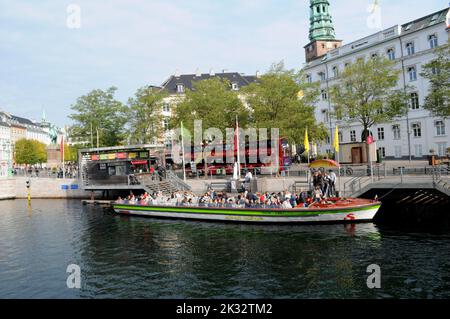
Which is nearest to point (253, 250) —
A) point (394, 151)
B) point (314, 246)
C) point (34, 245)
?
point (314, 246)

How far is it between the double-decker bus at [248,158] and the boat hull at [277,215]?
9958 mm

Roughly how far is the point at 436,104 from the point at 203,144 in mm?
26621

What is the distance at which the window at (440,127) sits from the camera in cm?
5156

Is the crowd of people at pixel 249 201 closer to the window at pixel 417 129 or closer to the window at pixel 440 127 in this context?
the window at pixel 440 127

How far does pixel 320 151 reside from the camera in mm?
74250

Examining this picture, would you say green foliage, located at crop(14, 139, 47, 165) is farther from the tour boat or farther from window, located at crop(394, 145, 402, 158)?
window, located at crop(394, 145, 402, 158)

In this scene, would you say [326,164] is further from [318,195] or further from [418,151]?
[418,151]

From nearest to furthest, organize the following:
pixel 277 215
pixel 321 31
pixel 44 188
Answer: pixel 277 215, pixel 44 188, pixel 321 31

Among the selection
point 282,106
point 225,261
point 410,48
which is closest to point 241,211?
point 225,261

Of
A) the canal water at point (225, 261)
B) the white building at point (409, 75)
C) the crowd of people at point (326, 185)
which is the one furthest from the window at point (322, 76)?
the canal water at point (225, 261)

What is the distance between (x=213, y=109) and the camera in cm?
4816

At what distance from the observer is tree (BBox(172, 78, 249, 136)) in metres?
47.6

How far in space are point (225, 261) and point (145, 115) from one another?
41115 mm
